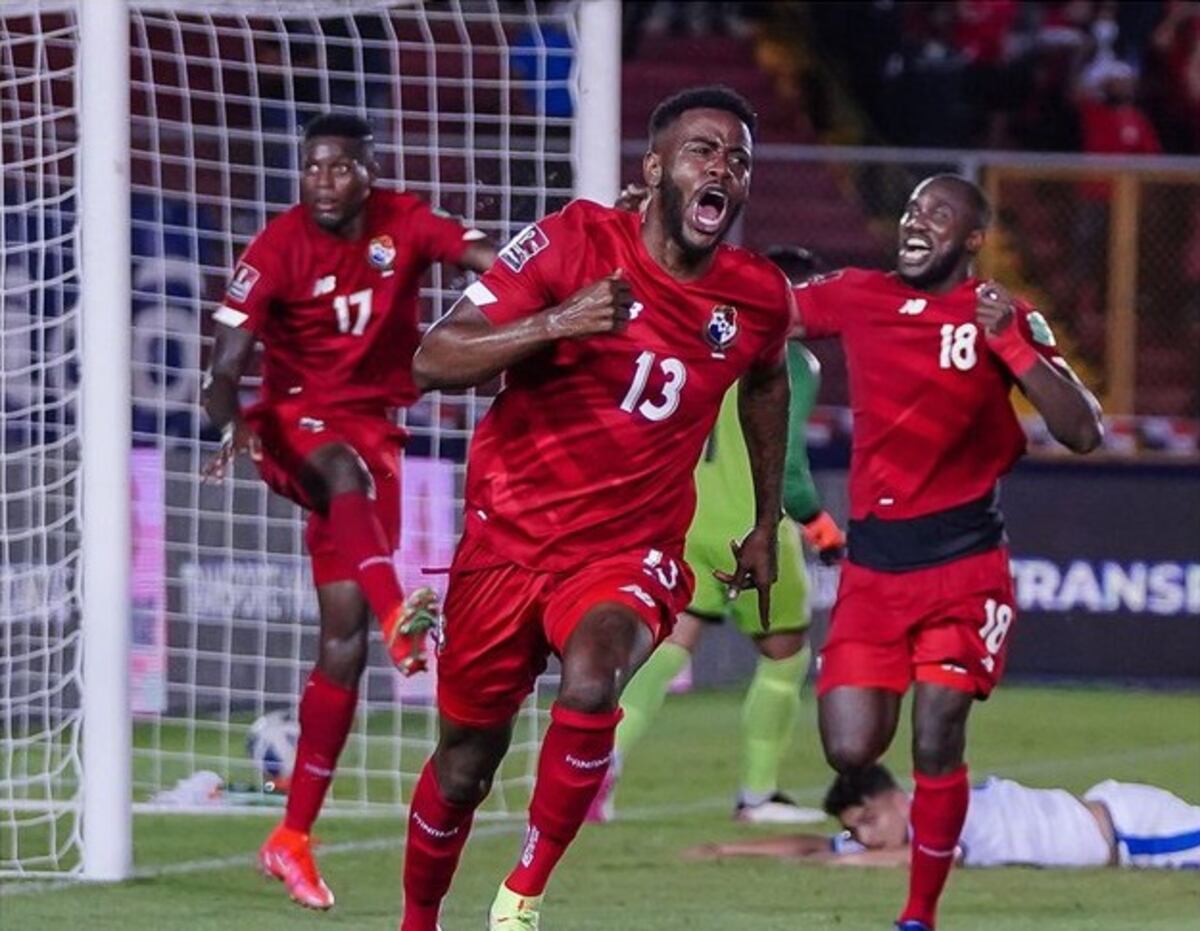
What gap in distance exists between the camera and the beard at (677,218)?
6605 millimetres

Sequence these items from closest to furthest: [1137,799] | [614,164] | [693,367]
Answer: [693,367], [1137,799], [614,164]

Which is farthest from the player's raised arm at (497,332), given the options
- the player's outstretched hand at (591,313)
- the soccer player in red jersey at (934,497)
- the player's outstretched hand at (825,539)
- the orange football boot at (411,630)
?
the player's outstretched hand at (825,539)

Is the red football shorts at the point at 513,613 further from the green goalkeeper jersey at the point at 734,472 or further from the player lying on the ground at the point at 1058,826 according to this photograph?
the green goalkeeper jersey at the point at 734,472

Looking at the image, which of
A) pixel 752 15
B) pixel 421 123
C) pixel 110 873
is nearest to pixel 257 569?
pixel 421 123

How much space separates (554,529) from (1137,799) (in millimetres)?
3394

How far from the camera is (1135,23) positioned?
19047 millimetres

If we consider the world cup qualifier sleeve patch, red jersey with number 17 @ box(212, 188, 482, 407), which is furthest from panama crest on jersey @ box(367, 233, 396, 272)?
the world cup qualifier sleeve patch

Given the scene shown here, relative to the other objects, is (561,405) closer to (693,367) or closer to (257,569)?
(693,367)

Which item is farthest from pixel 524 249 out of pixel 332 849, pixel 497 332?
pixel 332 849

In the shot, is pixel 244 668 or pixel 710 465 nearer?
pixel 710 465

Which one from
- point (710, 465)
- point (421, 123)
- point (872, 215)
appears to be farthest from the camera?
point (872, 215)

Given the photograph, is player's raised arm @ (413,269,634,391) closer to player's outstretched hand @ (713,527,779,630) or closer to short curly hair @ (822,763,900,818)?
player's outstretched hand @ (713,527,779,630)

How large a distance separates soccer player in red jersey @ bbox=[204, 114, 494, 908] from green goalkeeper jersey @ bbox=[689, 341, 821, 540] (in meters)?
1.77

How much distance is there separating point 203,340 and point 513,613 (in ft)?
15.0
